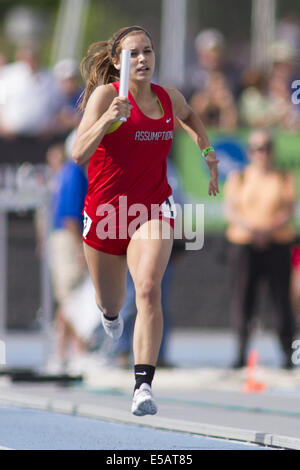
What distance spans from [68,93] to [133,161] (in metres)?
8.64

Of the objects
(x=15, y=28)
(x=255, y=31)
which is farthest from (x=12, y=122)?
(x=15, y=28)

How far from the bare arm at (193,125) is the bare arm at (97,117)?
53cm

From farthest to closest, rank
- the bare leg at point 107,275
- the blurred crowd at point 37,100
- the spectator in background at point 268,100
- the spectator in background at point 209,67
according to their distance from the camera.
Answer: the blurred crowd at point 37,100, the spectator in background at point 209,67, the spectator in background at point 268,100, the bare leg at point 107,275

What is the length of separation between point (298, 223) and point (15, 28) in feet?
89.6

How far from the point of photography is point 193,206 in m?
15.0

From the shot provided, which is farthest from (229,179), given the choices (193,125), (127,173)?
(127,173)

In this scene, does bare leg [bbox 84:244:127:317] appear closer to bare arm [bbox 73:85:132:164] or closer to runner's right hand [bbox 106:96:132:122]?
bare arm [bbox 73:85:132:164]

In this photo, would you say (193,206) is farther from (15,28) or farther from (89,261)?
(15,28)

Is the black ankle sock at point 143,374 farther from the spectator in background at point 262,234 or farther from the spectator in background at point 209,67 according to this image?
the spectator in background at point 209,67

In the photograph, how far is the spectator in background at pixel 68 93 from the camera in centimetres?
1502

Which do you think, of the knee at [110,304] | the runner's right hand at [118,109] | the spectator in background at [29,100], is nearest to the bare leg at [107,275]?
the knee at [110,304]

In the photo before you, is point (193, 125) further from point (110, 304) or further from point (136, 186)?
point (110, 304)

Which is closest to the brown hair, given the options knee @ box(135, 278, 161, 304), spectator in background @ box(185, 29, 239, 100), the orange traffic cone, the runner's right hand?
the runner's right hand

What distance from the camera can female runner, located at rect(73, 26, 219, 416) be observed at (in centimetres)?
661
